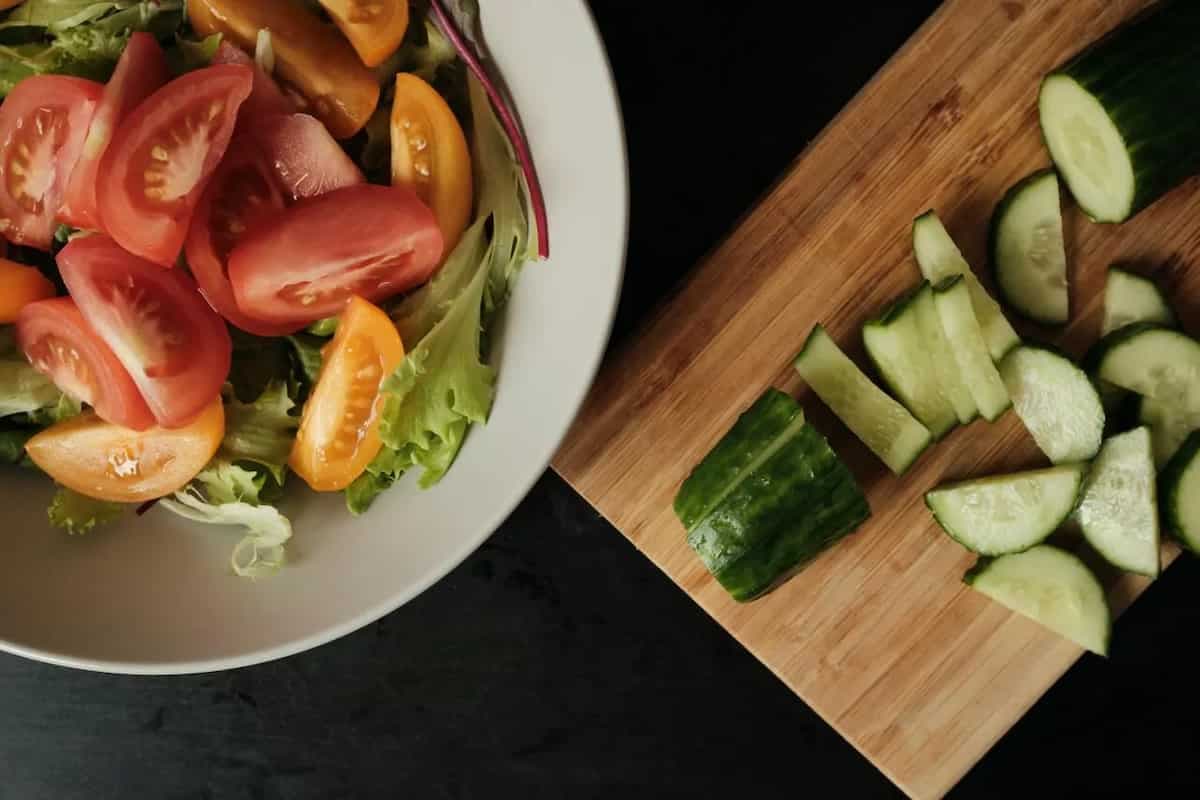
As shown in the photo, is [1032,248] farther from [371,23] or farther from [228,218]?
[228,218]

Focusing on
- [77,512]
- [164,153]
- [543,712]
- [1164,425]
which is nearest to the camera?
[164,153]

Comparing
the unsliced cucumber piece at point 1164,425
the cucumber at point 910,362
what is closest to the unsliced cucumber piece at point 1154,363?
the unsliced cucumber piece at point 1164,425

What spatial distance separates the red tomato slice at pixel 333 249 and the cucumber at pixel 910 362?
653 mm

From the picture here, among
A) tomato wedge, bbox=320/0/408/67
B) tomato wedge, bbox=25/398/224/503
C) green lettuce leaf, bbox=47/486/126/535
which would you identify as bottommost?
green lettuce leaf, bbox=47/486/126/535

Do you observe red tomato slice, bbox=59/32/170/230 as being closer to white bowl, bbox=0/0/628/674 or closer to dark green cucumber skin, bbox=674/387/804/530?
white bowl, bbox=0/0/628/674

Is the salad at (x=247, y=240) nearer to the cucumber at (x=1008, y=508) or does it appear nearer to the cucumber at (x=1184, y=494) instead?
the cucumber at (x=1008, y=508)

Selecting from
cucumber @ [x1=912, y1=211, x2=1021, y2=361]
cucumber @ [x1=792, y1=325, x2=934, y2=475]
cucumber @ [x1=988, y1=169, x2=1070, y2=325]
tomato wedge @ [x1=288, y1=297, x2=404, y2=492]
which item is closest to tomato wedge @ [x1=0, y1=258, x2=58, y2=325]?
tomato wedge @ [x1=288, y1=297, x2=404, y2=492]

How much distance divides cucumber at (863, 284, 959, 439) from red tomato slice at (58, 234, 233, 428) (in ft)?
3.09

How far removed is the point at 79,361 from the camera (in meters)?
1.48

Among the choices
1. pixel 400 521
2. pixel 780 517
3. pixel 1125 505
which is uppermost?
pixel 1125 505

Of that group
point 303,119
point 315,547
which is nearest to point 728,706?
point 315,547

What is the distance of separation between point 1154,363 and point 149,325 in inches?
55.9

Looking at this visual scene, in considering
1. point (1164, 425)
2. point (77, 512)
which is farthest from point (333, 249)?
point (1164, 425)

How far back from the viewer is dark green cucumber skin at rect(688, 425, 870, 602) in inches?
61.2
